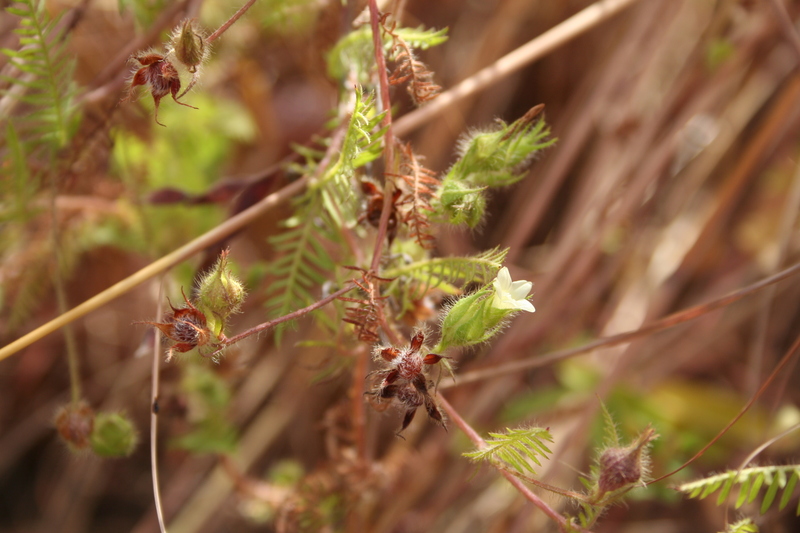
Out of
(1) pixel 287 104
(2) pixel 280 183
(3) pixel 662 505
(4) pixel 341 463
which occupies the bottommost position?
(3) pixel 662 505

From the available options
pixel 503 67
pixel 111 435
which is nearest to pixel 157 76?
pixel 111 435

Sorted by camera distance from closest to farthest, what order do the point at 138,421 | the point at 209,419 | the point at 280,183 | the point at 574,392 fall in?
the point at 280,183 < the point at 209,419 < the point at 574,392 < the point at 138,421

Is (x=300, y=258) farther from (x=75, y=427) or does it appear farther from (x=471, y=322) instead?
(x=75, y=427)

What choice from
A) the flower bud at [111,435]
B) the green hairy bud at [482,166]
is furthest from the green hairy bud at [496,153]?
the flower bud at [111,435]

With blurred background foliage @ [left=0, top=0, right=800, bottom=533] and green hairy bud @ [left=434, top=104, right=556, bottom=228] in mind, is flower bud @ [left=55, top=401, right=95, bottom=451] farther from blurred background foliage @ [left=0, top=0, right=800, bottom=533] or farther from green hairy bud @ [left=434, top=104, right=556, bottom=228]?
green hairy bud @ [left=434, top=104, right=556, bottom=228]

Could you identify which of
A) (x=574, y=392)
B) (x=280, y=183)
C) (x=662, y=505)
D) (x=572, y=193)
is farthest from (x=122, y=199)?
(x=662, y=505)

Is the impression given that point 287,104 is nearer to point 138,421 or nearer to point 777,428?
point 138,421

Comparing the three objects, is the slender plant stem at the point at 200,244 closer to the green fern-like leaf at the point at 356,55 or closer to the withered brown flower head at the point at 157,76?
the green fern-like leaf at the point at 356,55

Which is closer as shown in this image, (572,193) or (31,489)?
(31,489)
